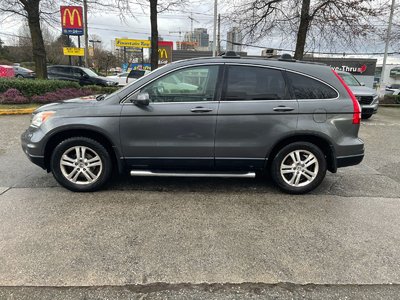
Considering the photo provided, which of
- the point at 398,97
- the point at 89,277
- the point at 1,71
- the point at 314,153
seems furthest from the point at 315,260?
the point at 1,71

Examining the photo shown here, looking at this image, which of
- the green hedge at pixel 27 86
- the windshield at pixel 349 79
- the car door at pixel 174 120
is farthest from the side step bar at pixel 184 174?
the windshield at pixel 349 79

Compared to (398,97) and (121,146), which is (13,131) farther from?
(398,97)

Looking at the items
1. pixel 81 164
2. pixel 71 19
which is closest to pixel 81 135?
pixel 81 164

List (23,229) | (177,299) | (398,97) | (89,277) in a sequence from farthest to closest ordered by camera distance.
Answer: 1. (398,97)
2. (23,229)
3. (89,277)
4. (177,299)

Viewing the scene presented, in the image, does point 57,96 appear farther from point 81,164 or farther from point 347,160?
point 347,160

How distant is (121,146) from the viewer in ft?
13.6

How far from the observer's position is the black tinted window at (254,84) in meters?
4.13

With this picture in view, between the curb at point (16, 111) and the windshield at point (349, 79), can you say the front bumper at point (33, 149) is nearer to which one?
the curb at point (16, 111)

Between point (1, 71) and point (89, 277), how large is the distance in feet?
63.6

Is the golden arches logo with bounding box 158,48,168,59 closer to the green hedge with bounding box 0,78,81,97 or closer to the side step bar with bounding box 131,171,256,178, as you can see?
the green hedge with bounding box 0,78,81,97

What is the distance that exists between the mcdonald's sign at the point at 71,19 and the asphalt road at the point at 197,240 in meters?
15.1

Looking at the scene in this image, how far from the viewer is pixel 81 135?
4195 millimetres

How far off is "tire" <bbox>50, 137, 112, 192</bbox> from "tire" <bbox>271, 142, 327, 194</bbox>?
2.24m

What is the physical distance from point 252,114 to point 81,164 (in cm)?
230
